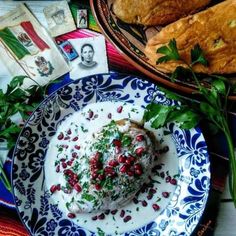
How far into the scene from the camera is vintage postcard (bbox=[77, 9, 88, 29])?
4.23 ft

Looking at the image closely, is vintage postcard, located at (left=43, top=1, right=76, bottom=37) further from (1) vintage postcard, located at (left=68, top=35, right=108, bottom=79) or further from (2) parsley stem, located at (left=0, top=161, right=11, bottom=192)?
(2) parsley stem, located at (left=0, top=161, right=11, bottom=192)

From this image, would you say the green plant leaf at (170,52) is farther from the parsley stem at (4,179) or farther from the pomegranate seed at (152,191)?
the parsley stem at (4,179)

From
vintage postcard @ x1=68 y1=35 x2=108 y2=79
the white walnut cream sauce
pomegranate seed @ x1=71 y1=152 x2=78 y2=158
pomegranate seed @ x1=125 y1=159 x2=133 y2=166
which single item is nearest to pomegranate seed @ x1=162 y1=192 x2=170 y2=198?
the white walnut cream sauce

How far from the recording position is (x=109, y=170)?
1.07 meters

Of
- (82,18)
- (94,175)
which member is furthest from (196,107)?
(82,18)

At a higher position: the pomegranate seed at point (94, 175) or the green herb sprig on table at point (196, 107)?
the green herb sprig on table at point (196, 107)

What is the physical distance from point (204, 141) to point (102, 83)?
28 centimetres

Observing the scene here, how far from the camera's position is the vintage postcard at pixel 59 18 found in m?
1.29

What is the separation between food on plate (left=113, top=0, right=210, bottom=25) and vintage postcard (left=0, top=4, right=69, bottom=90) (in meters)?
0.20

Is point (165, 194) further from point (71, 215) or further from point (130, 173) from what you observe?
point (71, 215)

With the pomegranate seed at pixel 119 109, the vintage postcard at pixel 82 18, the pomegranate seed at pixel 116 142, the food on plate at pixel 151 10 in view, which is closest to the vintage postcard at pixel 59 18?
the vintage postcard at pixel 82 18

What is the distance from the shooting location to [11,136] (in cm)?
117

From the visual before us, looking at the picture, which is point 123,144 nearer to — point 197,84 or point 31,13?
point 197,84

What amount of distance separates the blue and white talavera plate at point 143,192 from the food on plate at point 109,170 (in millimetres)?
43
